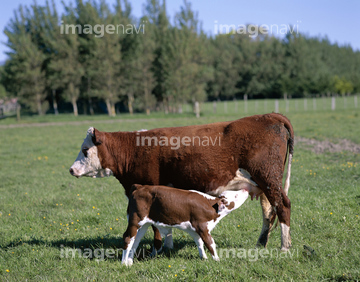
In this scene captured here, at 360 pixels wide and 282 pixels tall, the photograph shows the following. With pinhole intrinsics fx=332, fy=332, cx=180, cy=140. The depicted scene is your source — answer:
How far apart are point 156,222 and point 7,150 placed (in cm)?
1640

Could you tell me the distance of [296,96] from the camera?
8400 cm

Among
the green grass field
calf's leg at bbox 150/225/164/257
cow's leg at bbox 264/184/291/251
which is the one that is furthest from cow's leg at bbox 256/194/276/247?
calf's leg at bbox 150/225/164/257

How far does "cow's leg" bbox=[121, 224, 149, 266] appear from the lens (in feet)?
15.4

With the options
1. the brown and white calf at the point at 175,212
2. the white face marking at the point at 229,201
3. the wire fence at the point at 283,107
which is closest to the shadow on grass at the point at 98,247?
the brown and white calf at the point at 175,212

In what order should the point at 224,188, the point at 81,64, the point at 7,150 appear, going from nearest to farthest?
the point at 224,188, the point at 7,150, the point at 81,64

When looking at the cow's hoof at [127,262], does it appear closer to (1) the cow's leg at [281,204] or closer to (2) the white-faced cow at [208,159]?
(2) the white-faced cow at [208,159]

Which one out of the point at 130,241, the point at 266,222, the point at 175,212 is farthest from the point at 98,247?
the point at 266,222

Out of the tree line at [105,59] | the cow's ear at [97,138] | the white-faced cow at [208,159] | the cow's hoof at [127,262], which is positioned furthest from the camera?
the tree line at [105,59]

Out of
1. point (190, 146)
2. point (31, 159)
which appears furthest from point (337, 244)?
point (31, 159)

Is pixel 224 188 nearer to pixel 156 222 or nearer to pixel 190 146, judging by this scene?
pixel 190 146

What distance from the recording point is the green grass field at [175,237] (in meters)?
4.54

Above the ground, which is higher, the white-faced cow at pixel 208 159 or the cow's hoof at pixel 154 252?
the white-faced cow at pixel 208 159

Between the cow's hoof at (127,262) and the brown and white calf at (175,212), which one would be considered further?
the cow's hoof at (127,262)

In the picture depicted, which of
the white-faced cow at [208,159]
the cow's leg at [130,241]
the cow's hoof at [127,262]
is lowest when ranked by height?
the cow's hoof at [127,262]
